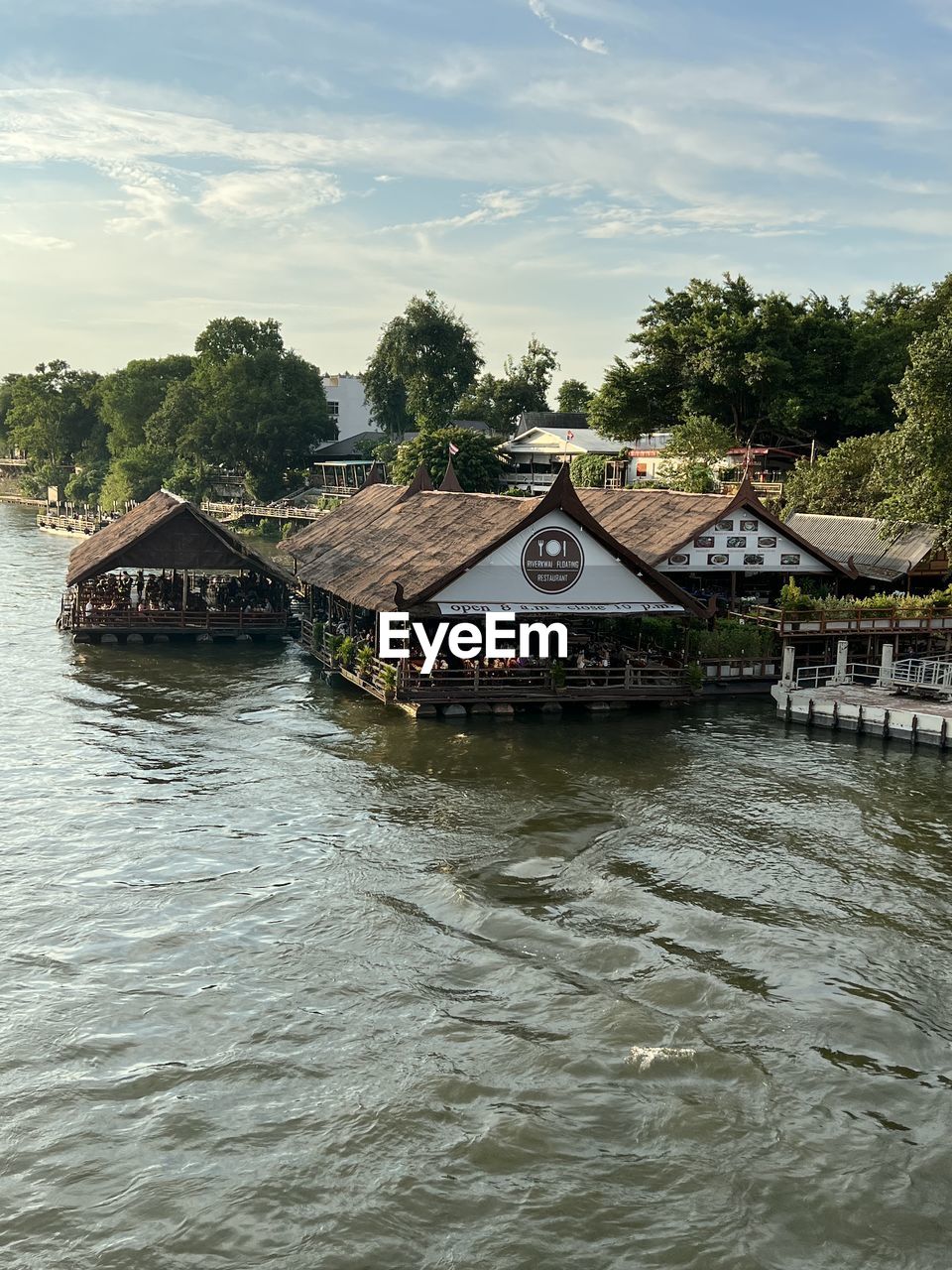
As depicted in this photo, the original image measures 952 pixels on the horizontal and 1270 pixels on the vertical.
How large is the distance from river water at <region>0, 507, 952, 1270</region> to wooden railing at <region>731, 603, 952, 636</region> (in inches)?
342

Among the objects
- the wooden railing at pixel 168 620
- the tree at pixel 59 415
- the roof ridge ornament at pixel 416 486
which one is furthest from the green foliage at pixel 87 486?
the roof ridge ornament at pixel 416 486

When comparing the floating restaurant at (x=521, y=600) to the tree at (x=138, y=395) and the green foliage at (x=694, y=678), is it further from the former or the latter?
the tree at (x=138, y=395)

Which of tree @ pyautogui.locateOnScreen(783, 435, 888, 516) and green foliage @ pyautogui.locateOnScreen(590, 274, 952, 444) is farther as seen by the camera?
green foliage @ pyautogui.locateOnScreen(590, 274, 952, 444)

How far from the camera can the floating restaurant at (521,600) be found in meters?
32.6

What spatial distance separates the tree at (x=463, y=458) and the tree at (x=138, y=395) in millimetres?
49738

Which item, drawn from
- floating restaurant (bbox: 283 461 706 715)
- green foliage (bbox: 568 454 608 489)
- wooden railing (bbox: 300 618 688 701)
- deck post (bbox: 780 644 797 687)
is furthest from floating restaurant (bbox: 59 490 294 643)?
green foliage (bbox: 568 454 608 489)

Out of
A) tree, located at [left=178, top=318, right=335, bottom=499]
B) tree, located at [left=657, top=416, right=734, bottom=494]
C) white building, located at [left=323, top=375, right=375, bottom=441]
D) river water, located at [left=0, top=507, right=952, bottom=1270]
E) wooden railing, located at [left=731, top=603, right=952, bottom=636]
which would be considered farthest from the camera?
white building, located at [left=323, top=375, right=375, bottom=441]

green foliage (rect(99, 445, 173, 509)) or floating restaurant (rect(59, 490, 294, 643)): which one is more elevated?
green foliage (rect(99, 445, 173, 509))

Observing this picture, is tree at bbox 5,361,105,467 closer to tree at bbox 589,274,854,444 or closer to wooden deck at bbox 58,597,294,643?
tree at bbox 589,274,854,444

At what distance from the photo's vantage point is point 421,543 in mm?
36906

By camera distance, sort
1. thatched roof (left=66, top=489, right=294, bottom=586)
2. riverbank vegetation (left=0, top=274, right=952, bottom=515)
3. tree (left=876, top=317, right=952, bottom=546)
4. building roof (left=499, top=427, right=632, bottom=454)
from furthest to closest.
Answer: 1. building roof (left=499, top=427, right=632, bottom=454)
2. riverbank vegetation (left=0, top=274, right=952, bottom=515)
3. thatched roof (left=66, top=489, right=294, bottom=586)
4. tree (left=876, top=317, right=952, bottom=546)

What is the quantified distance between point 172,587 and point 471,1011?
33264 millimetres

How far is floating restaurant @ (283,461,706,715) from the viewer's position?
107 feet

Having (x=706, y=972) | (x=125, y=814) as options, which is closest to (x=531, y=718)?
(x=125, y=814)
